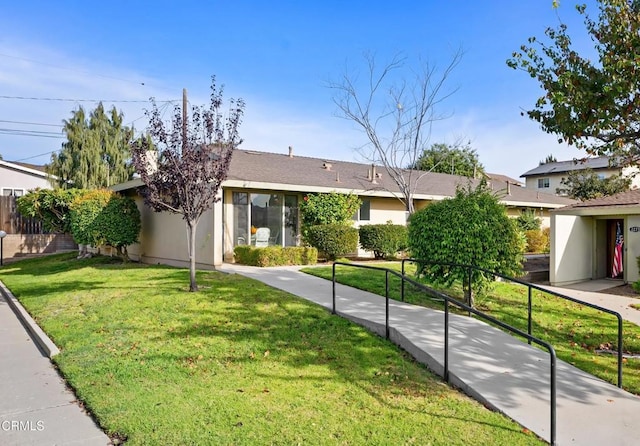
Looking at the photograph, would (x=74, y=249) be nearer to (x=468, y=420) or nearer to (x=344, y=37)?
(x=344, y=37)

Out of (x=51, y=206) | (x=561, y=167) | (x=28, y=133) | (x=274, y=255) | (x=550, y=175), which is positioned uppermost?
(x=561, y=167)

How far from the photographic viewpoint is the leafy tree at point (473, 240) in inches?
315

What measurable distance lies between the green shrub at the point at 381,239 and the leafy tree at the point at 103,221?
8.46 metres

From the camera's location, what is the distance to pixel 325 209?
617 inches

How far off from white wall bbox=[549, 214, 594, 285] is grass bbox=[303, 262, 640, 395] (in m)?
3.39

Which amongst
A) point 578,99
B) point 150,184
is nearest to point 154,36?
point 150,184

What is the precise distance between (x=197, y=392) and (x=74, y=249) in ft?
74.7

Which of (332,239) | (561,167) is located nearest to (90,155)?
(332,239)

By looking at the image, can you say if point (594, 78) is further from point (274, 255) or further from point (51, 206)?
point (51, 206)

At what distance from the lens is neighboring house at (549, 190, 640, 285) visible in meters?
13.5

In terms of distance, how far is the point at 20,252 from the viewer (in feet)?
72.3

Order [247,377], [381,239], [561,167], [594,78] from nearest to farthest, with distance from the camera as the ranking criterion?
1. [247,377]
2. [594,78]
3. [381,239]
4. [561,167]

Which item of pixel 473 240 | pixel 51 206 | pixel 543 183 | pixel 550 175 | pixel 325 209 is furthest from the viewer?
pixel 543 183

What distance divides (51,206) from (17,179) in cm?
1173
